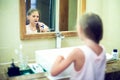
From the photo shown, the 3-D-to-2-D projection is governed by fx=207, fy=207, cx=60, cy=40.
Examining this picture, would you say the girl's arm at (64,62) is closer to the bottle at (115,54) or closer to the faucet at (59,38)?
the faucet at (59,38)

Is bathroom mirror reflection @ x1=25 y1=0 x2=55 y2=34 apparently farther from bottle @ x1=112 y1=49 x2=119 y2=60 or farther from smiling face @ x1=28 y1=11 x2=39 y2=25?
bottle @ x1=112 y1=49 x2=119 y2=60

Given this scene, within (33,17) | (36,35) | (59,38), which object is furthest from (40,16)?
(59,38)

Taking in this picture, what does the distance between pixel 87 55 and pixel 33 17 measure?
2.96 feet

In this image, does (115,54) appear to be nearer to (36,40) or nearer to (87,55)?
(36,40)

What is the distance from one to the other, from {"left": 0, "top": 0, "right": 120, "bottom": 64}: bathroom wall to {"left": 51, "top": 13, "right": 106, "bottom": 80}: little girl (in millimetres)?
774

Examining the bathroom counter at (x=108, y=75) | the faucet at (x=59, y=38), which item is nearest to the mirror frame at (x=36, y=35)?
the faucet at (x=59, y=38)

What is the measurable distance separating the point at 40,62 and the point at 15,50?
27cm

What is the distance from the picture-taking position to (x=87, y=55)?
1201mm

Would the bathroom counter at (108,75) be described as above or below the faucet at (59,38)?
below

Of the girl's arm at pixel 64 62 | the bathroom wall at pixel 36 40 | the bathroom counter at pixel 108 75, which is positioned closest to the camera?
the girl's arm at pixel 64 62

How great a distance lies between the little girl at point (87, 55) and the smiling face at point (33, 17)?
0.78 m

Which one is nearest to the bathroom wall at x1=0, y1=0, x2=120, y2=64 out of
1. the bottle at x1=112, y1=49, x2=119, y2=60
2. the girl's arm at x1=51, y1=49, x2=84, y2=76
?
the bottle at x1=112, y1=49, x2=119, y2=60

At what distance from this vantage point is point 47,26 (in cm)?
200

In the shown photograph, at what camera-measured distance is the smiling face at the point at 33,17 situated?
76.0 inches
